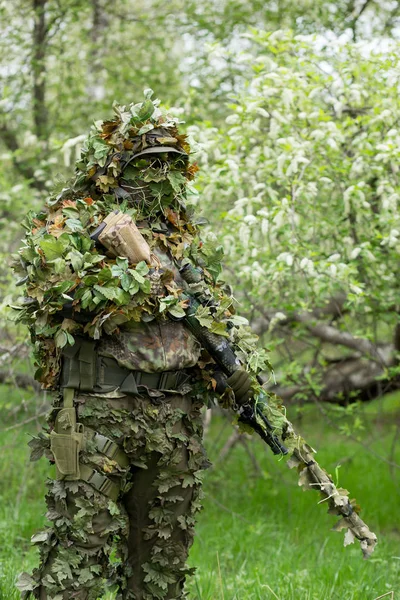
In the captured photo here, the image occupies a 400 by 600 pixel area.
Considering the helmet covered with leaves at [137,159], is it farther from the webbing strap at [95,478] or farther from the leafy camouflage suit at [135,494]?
the webbing strap at [95,478]

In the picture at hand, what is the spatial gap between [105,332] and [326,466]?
5.08 m

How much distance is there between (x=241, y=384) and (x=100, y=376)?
0.60 meters

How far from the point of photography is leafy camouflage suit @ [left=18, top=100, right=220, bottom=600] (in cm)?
295

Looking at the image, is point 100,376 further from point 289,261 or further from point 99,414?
point 289,261

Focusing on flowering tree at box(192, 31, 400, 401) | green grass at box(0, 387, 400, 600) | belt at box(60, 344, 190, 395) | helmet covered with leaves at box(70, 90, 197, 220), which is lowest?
green grass at box(0, 387, 400, 600)

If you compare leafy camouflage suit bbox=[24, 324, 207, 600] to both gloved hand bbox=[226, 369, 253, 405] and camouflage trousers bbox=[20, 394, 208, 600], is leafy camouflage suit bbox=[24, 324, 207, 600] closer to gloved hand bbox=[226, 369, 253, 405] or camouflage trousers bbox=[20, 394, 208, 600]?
camouflage trousers bbox=[20, 394, 208, 600]

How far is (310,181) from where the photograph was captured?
5551 mm

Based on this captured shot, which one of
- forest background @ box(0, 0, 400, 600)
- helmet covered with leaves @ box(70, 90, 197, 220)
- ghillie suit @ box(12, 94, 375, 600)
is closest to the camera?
ghillie suit @ box(12, 94, 375, 600)

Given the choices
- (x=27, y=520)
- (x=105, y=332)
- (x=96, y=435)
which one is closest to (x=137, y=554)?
(x=96, y=435)

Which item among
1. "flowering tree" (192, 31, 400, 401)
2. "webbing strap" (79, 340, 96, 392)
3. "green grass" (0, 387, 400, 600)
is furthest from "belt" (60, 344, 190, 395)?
"flowering tree" (192, 31, 400, 401)

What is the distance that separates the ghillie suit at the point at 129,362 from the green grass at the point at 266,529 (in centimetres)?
65

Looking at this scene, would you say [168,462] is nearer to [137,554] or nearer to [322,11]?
[137,554]

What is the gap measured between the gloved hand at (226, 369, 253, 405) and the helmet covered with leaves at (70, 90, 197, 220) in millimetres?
776

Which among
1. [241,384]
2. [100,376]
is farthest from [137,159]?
[241,384]
